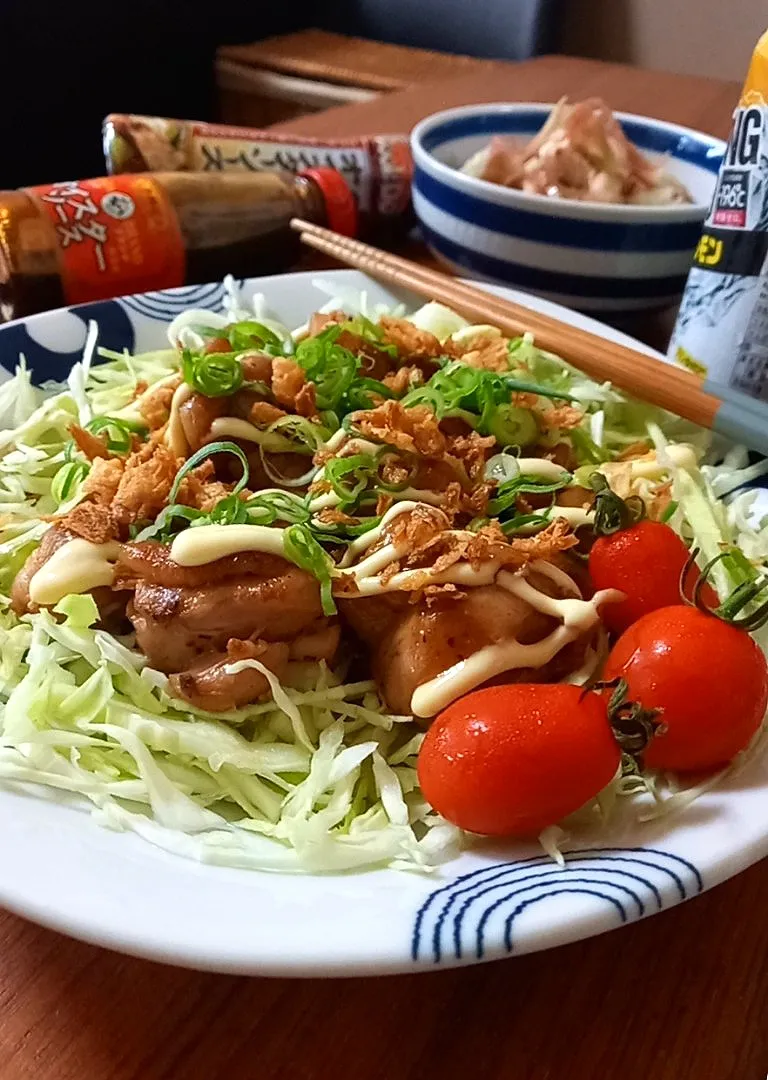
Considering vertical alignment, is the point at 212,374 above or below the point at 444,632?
above

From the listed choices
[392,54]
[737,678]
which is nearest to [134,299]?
[737,678]

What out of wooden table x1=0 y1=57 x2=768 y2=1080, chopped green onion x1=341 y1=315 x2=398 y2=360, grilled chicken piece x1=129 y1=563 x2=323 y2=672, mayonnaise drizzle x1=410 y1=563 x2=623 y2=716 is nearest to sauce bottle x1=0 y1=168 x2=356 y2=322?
chopped green onion x1=341 y1=315 x2=398 y2=360

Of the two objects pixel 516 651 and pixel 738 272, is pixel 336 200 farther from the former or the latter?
pixel 516 651

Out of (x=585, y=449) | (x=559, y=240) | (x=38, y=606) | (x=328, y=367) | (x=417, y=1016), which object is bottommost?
(x=417, y=1016)

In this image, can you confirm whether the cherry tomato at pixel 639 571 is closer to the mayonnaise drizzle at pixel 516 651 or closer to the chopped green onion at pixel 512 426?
the mayonnaise drizzle at pixel 516 651

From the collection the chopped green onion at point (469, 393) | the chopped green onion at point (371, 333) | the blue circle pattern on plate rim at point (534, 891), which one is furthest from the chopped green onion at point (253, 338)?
the blue circle pattern on plate rim at point (534, 891)

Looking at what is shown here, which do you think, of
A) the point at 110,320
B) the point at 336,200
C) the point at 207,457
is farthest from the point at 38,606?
the point at 336,200

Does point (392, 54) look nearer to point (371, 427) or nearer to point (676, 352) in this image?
point (676, 352)
